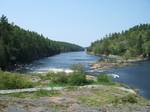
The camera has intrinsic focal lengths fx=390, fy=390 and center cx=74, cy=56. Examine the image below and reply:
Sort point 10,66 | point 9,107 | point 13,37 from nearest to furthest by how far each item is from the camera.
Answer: point 9,107 < point 10,66 < point 13,37

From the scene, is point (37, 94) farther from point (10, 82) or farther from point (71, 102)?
point (10, 82)

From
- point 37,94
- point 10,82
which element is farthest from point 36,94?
point 10,82

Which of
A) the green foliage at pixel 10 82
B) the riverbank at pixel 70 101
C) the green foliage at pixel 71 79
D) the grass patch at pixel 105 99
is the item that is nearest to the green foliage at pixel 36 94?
the riverbank at pixel 70 101

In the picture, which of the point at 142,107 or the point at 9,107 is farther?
the point at 142,107

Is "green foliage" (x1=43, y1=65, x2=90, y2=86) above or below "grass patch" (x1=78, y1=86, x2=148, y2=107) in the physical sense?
above

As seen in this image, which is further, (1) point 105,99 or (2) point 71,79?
(2) point 71,79

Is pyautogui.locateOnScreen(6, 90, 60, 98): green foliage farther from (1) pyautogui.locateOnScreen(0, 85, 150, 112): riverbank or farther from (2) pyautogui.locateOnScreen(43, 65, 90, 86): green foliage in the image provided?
(2) pyautogui.locateOnScreen(43, 65, 90, 86): green foliage

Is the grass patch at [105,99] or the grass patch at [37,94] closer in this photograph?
the grass patch at [105,99]

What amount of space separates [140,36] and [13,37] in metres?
85.9

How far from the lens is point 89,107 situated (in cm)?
3319

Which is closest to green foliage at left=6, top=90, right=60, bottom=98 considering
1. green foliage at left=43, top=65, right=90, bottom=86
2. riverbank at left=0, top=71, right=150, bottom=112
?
riverbank at left=0, top=71, right=150, bottom=112

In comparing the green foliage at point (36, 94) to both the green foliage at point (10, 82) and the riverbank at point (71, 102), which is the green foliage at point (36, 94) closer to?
the riverbank at point (71, 102)

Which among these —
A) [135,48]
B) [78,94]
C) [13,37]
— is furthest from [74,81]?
[135,48]

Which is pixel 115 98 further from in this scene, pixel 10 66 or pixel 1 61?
pixel 10 66
